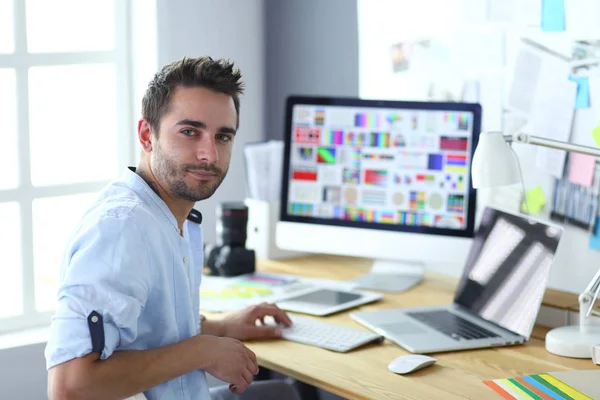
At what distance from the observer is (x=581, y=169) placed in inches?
91.0

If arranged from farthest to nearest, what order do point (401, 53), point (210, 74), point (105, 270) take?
point (401, 53)
point (210, 74)
point (105, 270)

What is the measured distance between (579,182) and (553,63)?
321mm

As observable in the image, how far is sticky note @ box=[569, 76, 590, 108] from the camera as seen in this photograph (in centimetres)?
230

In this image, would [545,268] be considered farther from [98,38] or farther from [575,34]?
[98,38]

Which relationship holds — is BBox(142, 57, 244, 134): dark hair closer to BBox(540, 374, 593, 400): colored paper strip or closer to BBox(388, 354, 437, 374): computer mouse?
BBox(388, 354, 437, 374): computer mouse

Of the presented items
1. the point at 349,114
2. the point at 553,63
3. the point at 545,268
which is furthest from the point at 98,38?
the point at 545,268

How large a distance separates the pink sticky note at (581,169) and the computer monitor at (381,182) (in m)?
0.25

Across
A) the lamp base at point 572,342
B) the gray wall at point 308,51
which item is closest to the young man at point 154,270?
the lamp base at point 572,342

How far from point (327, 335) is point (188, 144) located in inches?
23.4

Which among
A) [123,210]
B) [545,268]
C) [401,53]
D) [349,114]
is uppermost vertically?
[401,53]

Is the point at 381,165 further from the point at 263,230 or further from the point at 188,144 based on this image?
the point at 188,144

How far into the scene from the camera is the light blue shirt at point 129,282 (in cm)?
155

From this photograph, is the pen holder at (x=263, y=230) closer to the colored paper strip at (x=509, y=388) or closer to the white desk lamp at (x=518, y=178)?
the white desk lamp at (x=518, y=178)

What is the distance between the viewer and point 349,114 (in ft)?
8.41
